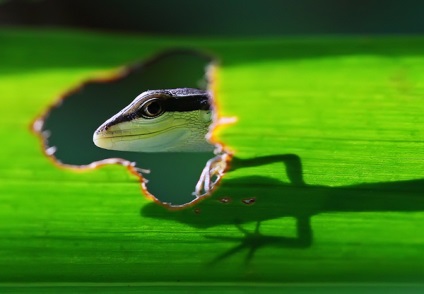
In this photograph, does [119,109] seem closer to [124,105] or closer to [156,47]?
[124,105]

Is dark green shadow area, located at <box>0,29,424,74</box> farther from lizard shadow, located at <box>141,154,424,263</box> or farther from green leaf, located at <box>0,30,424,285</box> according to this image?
lizard shadow, located at <box>141,154,424,263</box>

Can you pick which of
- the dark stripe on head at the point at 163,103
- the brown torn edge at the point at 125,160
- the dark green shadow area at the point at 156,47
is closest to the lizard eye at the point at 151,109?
the dark stripe on head at the point at 163,103

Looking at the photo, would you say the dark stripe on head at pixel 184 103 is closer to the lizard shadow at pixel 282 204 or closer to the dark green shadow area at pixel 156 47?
the lizard shadow at pixel 282 204

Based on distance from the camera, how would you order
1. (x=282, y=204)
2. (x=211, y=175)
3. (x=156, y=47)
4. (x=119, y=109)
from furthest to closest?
(x=156, y=47) → (x=119, y=109) → (x=211, y=175) → (x=282, y=204)

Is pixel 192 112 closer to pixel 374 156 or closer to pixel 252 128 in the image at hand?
pixel 252 128

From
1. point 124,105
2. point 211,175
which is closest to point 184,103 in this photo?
point 211,175

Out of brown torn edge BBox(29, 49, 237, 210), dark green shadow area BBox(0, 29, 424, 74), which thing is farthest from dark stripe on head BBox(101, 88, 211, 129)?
dark green shadow area BBox(0, 29, 424, 74)

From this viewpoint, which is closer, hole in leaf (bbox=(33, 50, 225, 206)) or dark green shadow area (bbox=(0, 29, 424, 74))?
hole in leaf (bbox=(33, 50, 225, 206))
